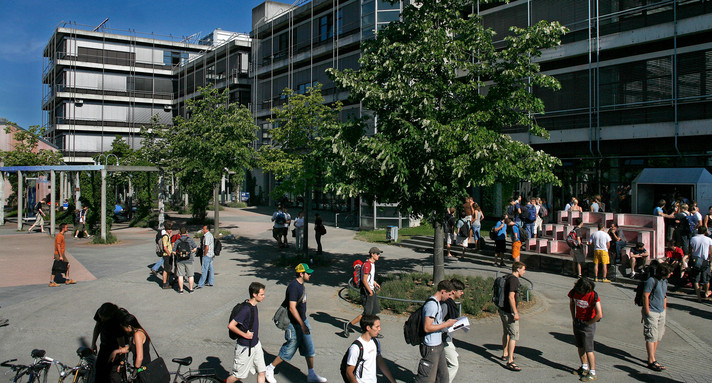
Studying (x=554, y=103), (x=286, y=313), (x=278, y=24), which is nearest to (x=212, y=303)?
(x=286, y=313)

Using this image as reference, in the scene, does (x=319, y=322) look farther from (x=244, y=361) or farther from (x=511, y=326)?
(x=511, y=326)

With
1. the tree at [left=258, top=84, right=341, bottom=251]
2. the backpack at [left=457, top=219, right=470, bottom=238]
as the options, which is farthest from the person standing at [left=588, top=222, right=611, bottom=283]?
the tree at [left=258, top=84, right=341, bottom=251]

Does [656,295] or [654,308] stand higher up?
[656,295]

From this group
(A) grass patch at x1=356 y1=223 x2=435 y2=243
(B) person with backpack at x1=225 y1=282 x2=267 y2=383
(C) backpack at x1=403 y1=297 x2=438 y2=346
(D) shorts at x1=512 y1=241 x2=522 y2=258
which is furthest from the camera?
(A) grass patch at x1=356 y1=223 x2=435 y2=243

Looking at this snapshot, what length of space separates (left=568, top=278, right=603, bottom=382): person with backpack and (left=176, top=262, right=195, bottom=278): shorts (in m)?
9.37

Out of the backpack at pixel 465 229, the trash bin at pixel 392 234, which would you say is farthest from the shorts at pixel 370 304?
the trash bin at pixel 392 234

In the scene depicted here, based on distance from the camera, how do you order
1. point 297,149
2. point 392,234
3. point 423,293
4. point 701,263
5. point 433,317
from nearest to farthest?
point 433,317 < point 423,293 < point 701,263 < point 297,149 < point 392,234

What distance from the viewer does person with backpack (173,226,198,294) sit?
12.7 m

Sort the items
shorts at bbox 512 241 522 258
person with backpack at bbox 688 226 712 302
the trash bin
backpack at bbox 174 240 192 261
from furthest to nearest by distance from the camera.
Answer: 1. the trash bin
2. shorts at bbox 512 241 522 258
3. backpack at bbox 174 240 192 261
4. person with backpack at bbox 688 226 712 302

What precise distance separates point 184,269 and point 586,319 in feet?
32.0

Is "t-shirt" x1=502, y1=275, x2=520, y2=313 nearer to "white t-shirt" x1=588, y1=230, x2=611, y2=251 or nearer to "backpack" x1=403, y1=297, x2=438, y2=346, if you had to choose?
"backpack" x1=403, y1=297, x2=438, y2=346

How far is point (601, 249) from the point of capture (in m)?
13.9

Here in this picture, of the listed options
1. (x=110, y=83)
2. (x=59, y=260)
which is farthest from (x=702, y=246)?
(x=110, y=83)

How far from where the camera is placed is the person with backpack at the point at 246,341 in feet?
21.3
